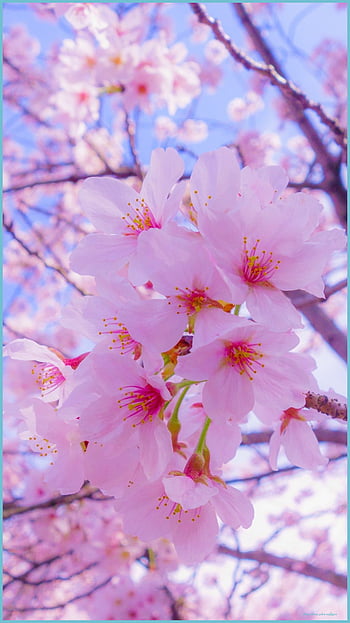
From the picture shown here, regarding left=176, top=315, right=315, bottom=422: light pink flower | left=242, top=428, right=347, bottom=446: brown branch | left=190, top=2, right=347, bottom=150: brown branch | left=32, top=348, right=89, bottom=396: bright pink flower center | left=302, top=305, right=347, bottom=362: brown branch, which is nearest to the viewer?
left=176, top=315, right=315, bottom=422: light pink flower

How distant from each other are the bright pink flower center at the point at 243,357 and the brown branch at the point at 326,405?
170 millimetres

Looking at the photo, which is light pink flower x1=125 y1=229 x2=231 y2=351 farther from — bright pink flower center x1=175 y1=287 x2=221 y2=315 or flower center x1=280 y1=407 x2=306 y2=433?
flower center x1=280 y1=407 x2=306 y2=433

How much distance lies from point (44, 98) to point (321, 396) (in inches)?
153

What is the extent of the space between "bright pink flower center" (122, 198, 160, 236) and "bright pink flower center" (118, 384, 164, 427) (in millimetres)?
309

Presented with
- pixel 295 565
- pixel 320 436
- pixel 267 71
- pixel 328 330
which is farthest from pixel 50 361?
pixel 295 565

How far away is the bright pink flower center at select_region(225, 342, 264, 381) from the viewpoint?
2.44ft

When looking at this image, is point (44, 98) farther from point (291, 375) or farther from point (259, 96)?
point (291, 375)

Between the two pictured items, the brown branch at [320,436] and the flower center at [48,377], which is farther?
the brown branch at [320,436]

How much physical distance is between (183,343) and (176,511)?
32 centimetres

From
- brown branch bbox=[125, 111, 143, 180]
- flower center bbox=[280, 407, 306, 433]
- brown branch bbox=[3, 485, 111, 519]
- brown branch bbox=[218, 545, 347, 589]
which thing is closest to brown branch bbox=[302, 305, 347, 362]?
brown branch bbox=[218, 545, 347, 589]

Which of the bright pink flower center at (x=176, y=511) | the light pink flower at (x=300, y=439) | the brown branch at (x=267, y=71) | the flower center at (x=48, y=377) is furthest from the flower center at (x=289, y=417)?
the brown branch at (x=267, y=71)

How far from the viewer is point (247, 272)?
0.77m

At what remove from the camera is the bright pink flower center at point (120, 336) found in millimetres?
818

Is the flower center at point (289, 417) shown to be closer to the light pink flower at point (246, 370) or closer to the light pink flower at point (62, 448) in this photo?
Answer: the light pink flower at point (246, 370)
